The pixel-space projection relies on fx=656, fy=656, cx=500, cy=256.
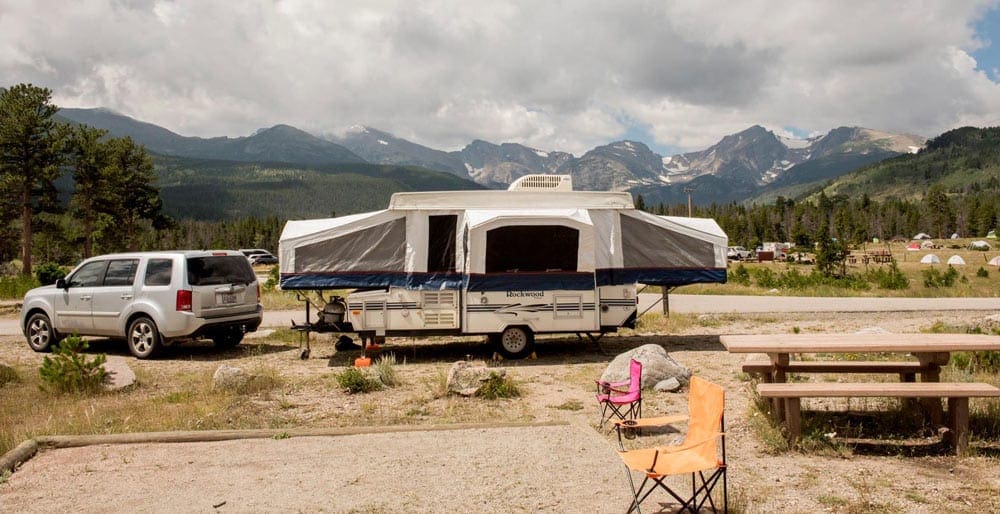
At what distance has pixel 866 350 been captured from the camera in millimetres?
5727

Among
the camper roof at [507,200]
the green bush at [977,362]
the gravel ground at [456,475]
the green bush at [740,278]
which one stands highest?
the camper roof at [507,200]

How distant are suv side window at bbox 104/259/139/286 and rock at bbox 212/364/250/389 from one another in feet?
14.0

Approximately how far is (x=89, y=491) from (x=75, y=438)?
1422 millimetres

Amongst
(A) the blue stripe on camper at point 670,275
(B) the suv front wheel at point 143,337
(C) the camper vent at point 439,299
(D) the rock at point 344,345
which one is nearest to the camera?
A: (C) the camper vent at point 439,299

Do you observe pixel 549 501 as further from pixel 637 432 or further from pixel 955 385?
pixel 955 385

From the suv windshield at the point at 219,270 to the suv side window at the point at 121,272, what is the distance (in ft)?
3.68

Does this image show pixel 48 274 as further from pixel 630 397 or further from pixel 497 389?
pixel 630 397

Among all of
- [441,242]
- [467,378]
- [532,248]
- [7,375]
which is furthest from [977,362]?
[7,375]

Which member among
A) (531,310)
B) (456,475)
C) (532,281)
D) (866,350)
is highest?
(532,281)

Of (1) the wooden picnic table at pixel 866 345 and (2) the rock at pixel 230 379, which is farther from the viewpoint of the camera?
(2) the rock at pixel 230 379

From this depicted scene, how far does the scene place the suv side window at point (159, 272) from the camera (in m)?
11.4

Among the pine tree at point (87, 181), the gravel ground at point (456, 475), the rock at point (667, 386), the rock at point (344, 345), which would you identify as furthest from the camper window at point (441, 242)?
the pine tree at point (87, 181)

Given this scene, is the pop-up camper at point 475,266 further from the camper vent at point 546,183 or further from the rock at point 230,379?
the rock at point 230,379

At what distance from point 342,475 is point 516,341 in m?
6.11
